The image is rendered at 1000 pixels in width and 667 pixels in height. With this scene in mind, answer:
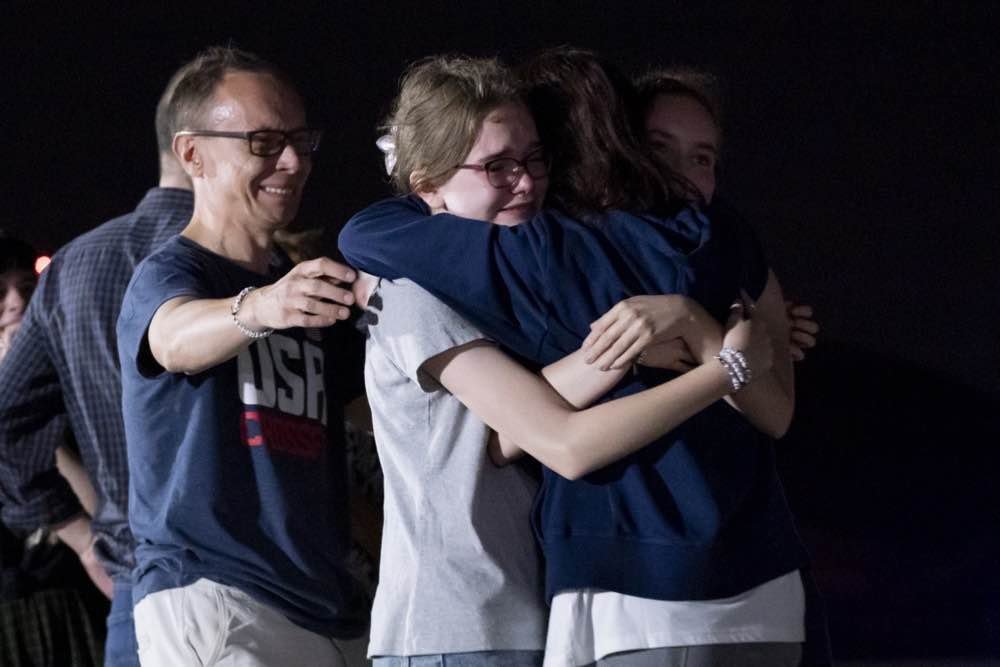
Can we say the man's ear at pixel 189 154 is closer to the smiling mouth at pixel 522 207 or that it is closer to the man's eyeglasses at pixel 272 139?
the man's eyeglasses at pixel 272 139

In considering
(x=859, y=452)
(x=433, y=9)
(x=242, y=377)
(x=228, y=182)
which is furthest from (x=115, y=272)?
(x=859, y=452)

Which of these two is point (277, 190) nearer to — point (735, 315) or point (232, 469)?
point (232, 469)

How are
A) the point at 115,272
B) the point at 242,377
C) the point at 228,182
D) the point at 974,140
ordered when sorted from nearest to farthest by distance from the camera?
the point at 242,377 → the point at 228,182 → the point at 115,272 → the point at 974,140

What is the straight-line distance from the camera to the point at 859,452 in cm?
400

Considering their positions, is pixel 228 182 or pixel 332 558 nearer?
pixel 332 558

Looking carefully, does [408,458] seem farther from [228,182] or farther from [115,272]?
[115,272]

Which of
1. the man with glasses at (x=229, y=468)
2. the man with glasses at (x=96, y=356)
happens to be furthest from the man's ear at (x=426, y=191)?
the man with glasses at (x=96, y=356)

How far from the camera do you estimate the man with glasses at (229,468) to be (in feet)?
6.57

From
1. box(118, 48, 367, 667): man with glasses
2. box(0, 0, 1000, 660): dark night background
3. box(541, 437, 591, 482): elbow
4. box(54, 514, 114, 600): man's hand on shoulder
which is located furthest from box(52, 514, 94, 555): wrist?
box(541, 437, 591, 482): elbow

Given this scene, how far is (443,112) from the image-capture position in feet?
6.07

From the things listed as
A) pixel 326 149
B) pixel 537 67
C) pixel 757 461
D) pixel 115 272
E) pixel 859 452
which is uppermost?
pixel 537 67

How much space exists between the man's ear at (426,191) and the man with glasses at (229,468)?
213mm

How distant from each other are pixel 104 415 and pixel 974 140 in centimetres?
222

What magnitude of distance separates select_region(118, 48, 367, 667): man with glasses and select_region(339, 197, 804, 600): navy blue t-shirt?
0.30 metres
